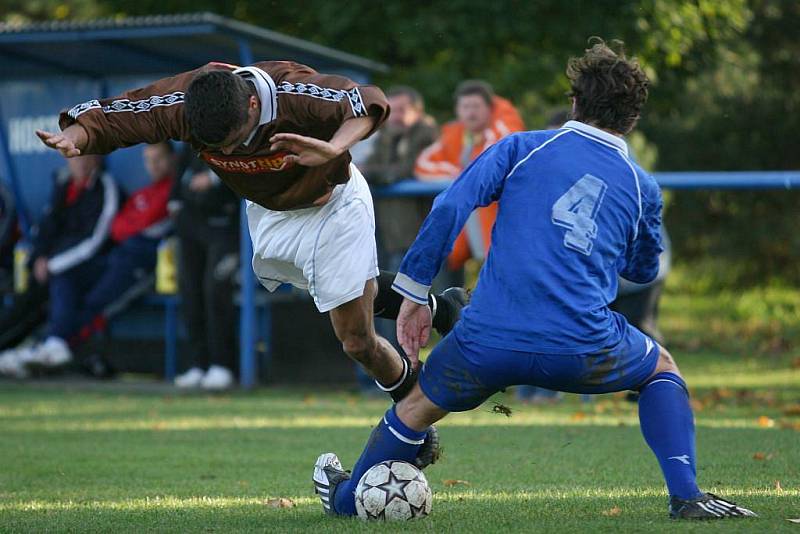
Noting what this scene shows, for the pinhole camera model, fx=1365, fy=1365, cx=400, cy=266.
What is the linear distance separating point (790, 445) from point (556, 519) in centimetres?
346

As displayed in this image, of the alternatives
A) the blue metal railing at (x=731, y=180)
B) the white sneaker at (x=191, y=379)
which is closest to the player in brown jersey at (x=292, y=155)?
the blue metal railing at (x=731, y=180)

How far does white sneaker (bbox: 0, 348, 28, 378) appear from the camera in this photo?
571 inches

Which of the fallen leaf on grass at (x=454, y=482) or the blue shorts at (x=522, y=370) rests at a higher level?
the blue shorts at (x=522, y=370)

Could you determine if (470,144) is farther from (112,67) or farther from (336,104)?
(336,104)

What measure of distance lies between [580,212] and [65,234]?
32.7 feet

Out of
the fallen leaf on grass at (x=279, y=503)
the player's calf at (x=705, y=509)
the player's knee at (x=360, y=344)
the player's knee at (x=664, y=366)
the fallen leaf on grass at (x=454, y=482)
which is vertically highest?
the player's knee at (x=664, y=366)

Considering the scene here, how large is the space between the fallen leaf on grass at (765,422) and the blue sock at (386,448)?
16.1ft

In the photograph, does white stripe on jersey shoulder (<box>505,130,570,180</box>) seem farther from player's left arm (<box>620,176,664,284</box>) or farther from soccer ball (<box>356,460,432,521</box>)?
soccer ball (<box>356,460,432,521</box>)

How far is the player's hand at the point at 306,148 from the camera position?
5922mm

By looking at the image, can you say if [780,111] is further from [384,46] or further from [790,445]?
[790,445]

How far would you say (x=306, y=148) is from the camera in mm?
5988

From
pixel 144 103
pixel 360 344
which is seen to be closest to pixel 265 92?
pixel 144 103

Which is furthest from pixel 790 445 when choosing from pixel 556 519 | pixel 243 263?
pixel 243 263

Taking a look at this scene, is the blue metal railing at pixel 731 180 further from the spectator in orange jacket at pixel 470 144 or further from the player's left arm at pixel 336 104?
the player's left arm at pixel 336 104
